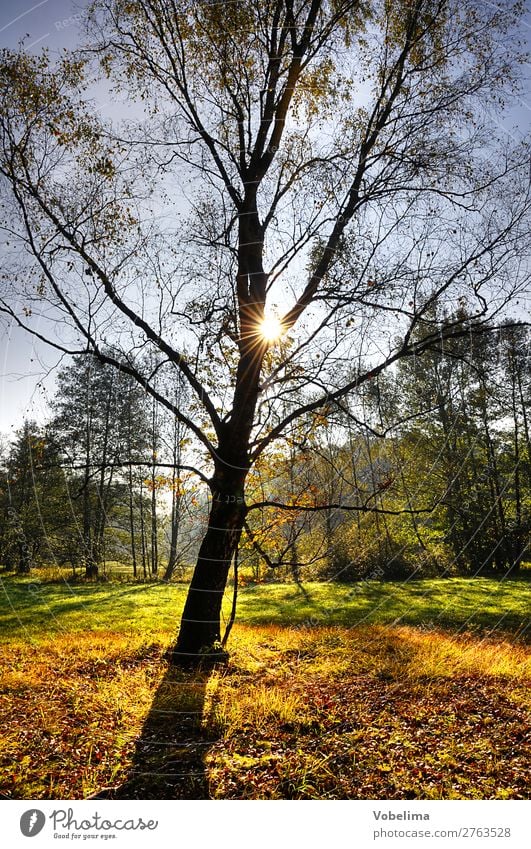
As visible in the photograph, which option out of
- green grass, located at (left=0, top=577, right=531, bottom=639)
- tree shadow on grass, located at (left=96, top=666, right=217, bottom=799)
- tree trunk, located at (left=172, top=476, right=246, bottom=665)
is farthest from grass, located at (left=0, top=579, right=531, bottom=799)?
green grass, located at (left=0, top=577, right=531, bottom=639)

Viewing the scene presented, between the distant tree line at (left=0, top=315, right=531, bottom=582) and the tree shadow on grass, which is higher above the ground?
the distant tree line at (left=0, top=315, right=531, bottom=582)

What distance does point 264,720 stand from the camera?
3.36 m

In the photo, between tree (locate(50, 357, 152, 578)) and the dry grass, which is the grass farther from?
tree (locate(50, 357, 152, 578))

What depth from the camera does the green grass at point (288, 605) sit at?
6.64m

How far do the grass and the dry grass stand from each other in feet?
0.04

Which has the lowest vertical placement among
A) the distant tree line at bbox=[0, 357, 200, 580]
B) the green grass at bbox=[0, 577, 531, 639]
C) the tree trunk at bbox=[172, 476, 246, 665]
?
the green grass at bbox=[0, 577, 531, 639]

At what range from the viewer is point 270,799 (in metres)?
2.60

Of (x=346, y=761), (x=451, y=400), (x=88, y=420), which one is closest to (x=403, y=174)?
(x=451, y=400)

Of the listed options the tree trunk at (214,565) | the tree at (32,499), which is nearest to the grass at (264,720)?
the tree trunk at (214,565)

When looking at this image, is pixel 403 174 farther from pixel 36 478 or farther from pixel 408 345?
pixel 36 478

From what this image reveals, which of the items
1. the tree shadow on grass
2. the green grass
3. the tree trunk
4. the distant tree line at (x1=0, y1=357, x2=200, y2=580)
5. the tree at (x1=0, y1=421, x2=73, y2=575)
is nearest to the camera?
the tree shadow on grass

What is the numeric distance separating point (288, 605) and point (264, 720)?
26.7 ft

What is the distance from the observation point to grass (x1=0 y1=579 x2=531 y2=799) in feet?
8.79
